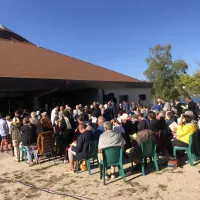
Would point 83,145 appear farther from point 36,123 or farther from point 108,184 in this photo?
point 36,123

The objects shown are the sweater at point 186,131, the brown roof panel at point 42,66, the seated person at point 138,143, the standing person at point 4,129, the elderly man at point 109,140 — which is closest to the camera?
the elderly man at point 109,140

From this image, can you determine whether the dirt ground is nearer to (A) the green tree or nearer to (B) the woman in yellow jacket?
(B) the woman in yellow jacket

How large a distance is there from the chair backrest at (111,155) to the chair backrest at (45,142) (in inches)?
98.5

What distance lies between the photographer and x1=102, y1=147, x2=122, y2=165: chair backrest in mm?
5215

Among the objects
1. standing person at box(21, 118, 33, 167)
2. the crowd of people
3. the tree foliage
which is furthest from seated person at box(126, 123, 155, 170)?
the tree foliage

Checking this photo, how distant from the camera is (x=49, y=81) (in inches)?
638

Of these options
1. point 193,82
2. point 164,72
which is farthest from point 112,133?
point 164,72

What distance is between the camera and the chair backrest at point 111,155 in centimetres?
521

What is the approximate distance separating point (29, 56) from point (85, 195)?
18274 mm

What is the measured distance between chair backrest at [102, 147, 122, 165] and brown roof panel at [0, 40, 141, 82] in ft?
38.2

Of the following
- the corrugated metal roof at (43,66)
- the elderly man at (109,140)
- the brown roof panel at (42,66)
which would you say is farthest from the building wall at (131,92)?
the elderly man at (109,140)

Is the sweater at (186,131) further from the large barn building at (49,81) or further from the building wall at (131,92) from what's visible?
the building wall at (131,92)

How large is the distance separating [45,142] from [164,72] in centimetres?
3138

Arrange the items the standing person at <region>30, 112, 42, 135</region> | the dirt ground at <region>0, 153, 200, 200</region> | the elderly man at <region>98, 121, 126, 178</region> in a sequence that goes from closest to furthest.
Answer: the dirt ground at <region>0, 153, 200, 200</region> → the elderly man at <region>98, 121, 126, 178</region> → the standing person at <region>30, 112, 42, 135</region>
